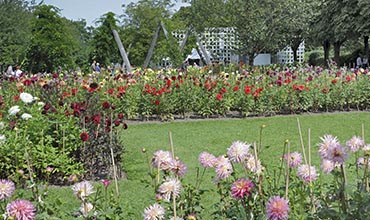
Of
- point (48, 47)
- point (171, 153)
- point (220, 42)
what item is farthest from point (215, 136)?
point (220, 42)

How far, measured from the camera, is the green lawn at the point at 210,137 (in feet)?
15.6

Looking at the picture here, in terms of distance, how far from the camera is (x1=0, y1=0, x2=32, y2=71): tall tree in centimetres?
2334

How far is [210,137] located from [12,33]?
63.7 feet

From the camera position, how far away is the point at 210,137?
7.27 metres

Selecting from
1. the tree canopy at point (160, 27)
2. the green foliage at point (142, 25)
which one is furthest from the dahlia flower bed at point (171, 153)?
the green foliage at point (142, 25)

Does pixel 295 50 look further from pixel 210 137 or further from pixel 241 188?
pixel 241 188

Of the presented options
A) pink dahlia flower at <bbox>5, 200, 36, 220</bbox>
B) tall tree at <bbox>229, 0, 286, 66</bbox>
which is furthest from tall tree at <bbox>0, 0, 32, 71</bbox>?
pink dahlia flower at <bbox>5, 200, 36, 220</bbox>

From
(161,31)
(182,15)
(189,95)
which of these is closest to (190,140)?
(189,95)

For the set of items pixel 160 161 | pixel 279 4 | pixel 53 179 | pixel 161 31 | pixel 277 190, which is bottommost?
pixel 53 179

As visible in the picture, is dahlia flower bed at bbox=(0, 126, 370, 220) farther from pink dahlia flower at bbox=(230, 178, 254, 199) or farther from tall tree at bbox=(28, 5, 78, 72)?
tall tree at bbox=(28, 5, 78, 72)

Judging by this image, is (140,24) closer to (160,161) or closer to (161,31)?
(161,31)

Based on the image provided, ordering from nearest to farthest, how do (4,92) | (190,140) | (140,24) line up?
(190,140)
(4,92)
(140,24)

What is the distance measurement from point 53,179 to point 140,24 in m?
15.9

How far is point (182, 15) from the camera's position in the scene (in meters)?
25.8
